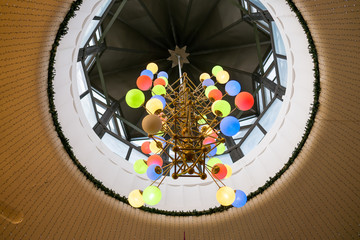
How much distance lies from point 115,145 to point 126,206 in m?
2.21

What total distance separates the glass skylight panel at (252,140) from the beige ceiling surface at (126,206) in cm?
177

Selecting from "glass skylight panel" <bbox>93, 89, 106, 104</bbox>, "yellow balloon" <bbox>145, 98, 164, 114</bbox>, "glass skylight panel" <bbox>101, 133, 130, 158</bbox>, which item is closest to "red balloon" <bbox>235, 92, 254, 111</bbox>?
"yellow balloon" <bbox>145, 98, 164, 114</bbox>

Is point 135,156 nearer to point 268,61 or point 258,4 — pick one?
point 268,61

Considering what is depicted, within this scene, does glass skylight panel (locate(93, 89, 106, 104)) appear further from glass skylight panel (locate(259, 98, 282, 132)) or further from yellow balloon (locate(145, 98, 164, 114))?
glass skylight panel (locate(259, 98, 282, 132))

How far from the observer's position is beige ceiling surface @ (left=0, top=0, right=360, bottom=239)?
Answer: 3.38 metres

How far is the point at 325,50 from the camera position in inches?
155

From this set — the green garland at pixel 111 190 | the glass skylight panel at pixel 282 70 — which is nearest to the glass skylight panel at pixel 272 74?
the glass skylight panel at pixel 282 70

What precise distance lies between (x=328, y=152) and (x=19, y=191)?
222 inches

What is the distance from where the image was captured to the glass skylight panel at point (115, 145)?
6855 mm

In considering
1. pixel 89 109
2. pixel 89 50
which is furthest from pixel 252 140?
pixel 89 50

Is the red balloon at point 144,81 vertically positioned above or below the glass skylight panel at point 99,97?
below

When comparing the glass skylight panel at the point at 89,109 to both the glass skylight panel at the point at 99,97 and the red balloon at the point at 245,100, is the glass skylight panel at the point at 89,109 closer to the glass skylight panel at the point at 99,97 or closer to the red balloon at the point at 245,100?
the glass skylight panel at the point at 99,97

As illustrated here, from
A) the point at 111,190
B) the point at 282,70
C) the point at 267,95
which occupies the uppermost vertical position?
the point at 267,95

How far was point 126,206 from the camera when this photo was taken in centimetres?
552
